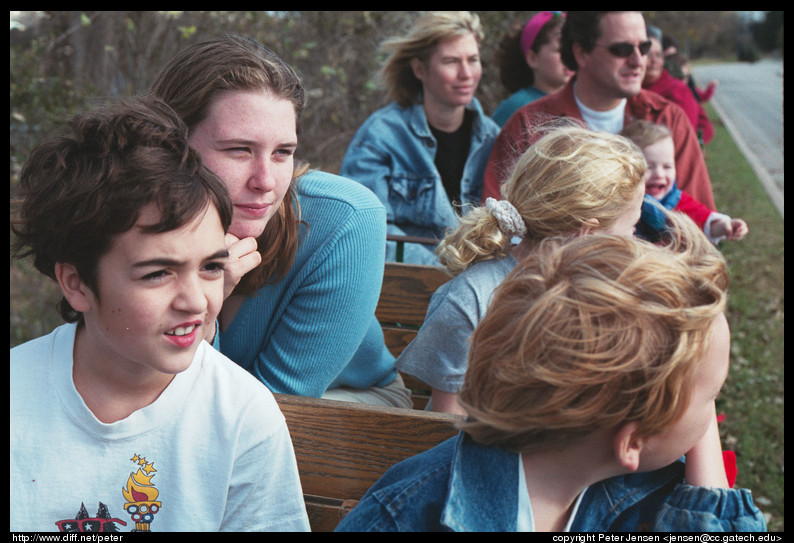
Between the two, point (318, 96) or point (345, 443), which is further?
point (318, 96)

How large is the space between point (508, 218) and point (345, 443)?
901 millimetres

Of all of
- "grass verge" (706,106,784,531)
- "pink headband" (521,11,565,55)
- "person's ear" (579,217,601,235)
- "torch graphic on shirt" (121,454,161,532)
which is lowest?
"grass verge" (706,106,784,531)

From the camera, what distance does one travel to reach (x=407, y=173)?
174 inches

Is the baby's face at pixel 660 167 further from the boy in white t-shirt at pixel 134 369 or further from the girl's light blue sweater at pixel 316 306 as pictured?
the boy in white t-shirt at pixel 134 369

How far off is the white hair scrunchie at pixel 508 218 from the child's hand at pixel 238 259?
75cm

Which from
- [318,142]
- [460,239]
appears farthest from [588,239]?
[318,142]

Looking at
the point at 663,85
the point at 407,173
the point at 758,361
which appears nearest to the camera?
the point at 407,173

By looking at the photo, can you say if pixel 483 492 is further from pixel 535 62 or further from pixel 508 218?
pixel 535 62

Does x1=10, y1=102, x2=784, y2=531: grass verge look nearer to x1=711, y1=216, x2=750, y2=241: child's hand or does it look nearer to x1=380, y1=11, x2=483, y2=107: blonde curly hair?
x1=711, y1=216, x2=750, y2=241: child's hand

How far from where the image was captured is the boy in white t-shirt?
159 centimetres

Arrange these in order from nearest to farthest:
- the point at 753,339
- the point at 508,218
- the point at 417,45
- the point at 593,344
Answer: the point at 593,344
the point at 508,218
the point at 417,45
the point at 753,339

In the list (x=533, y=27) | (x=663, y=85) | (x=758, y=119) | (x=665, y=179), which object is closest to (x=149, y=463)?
(x=665, y=179)

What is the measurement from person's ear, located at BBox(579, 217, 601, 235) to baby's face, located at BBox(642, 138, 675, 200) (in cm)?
160

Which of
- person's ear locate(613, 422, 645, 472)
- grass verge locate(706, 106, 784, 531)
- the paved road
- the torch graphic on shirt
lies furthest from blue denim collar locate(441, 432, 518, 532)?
the paved road
